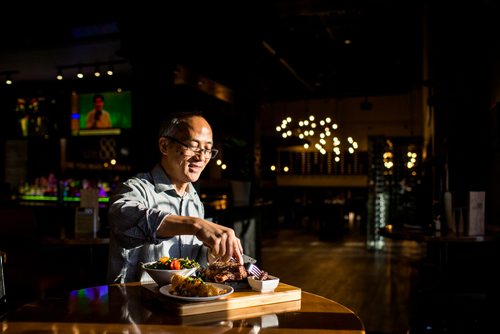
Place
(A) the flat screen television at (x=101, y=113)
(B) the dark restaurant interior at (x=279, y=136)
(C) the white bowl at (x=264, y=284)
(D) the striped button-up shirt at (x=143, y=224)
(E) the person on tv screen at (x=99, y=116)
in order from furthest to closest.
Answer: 1. (E) the person on tv screen at (x=99, y=116)
2. (A) the flat screen television at (x=101, y=113)
3. (B) the dark restaurant interior at (x=279, y=136)
4. (D) the striped button-up shirt at (x=143, y=224)
5. (C) the white bowl at (x=264, y=284)

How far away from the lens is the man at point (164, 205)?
6.50ft

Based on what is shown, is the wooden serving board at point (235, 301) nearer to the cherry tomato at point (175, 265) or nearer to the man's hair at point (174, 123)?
the cherry tomato at point (175, 265)

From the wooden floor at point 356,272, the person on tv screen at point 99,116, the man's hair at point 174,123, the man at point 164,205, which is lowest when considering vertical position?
the wooden floor at point 356,272

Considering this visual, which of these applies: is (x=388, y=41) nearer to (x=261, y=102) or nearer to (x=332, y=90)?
(x=261, y=102)

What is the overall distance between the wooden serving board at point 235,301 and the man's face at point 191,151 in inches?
22.3

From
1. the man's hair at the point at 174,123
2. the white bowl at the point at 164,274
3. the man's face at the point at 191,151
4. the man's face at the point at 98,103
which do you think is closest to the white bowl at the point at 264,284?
the white bowl at the point at 164,274

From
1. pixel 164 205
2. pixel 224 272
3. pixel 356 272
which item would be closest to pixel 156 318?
pixel 224 272

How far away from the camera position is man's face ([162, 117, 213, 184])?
89.5 inches

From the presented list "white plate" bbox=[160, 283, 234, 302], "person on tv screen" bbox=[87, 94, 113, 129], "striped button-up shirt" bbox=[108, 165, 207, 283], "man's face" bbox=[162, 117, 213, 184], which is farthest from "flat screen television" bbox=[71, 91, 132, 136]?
"white plate" bbox=[160, 283, 234, 302]

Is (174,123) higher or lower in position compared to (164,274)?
higher

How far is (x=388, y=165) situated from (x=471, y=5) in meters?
5.53

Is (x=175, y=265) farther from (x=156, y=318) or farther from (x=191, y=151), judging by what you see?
(x=191, y=151)

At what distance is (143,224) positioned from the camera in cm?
197

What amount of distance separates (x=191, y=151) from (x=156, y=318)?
851 millimetres
